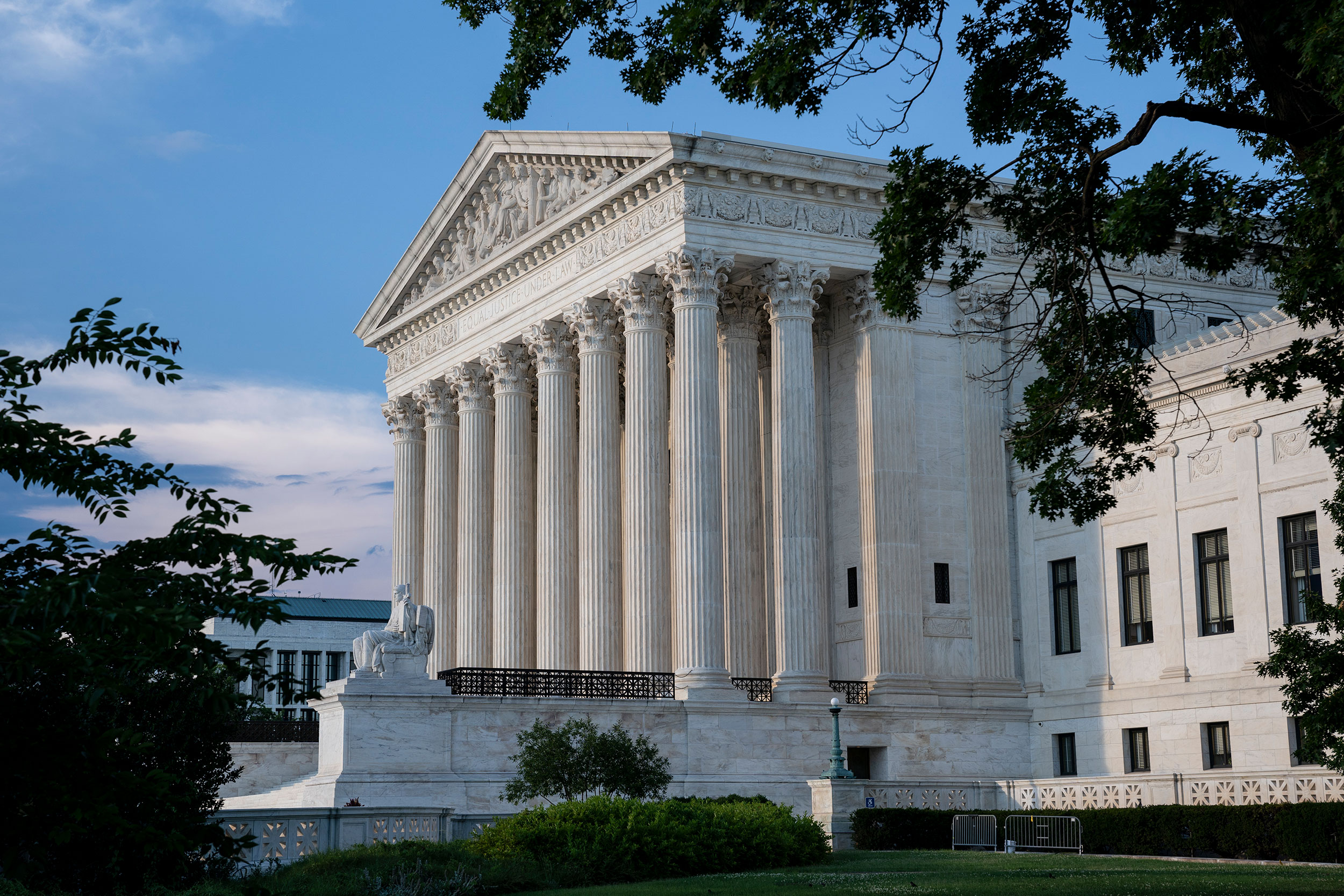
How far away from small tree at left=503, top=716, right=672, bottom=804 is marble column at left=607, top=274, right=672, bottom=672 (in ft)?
30.5

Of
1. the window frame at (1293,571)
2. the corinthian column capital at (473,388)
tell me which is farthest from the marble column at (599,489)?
the window frame at (1293,571)

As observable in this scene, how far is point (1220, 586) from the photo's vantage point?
40.7 metres

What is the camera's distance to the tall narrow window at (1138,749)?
42594mm

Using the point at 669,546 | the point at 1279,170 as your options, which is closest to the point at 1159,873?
the point at 1279,170

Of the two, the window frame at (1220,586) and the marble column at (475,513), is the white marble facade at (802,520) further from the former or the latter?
the marble column at (475,513)

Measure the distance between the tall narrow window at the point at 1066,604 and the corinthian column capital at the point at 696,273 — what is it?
13.4 meters

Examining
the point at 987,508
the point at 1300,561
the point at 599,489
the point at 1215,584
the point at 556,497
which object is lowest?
the point at 1215,584

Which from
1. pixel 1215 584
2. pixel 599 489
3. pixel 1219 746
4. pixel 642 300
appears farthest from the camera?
pixel 599 489

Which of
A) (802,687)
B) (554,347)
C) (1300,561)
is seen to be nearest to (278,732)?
(554,347)

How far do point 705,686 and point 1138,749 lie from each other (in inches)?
490

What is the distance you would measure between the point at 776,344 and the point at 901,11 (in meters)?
26.0

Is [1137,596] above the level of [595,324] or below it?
below

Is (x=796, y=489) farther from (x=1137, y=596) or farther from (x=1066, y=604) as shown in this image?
(x=1137, y=596)

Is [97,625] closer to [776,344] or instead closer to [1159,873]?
[1159,873]
